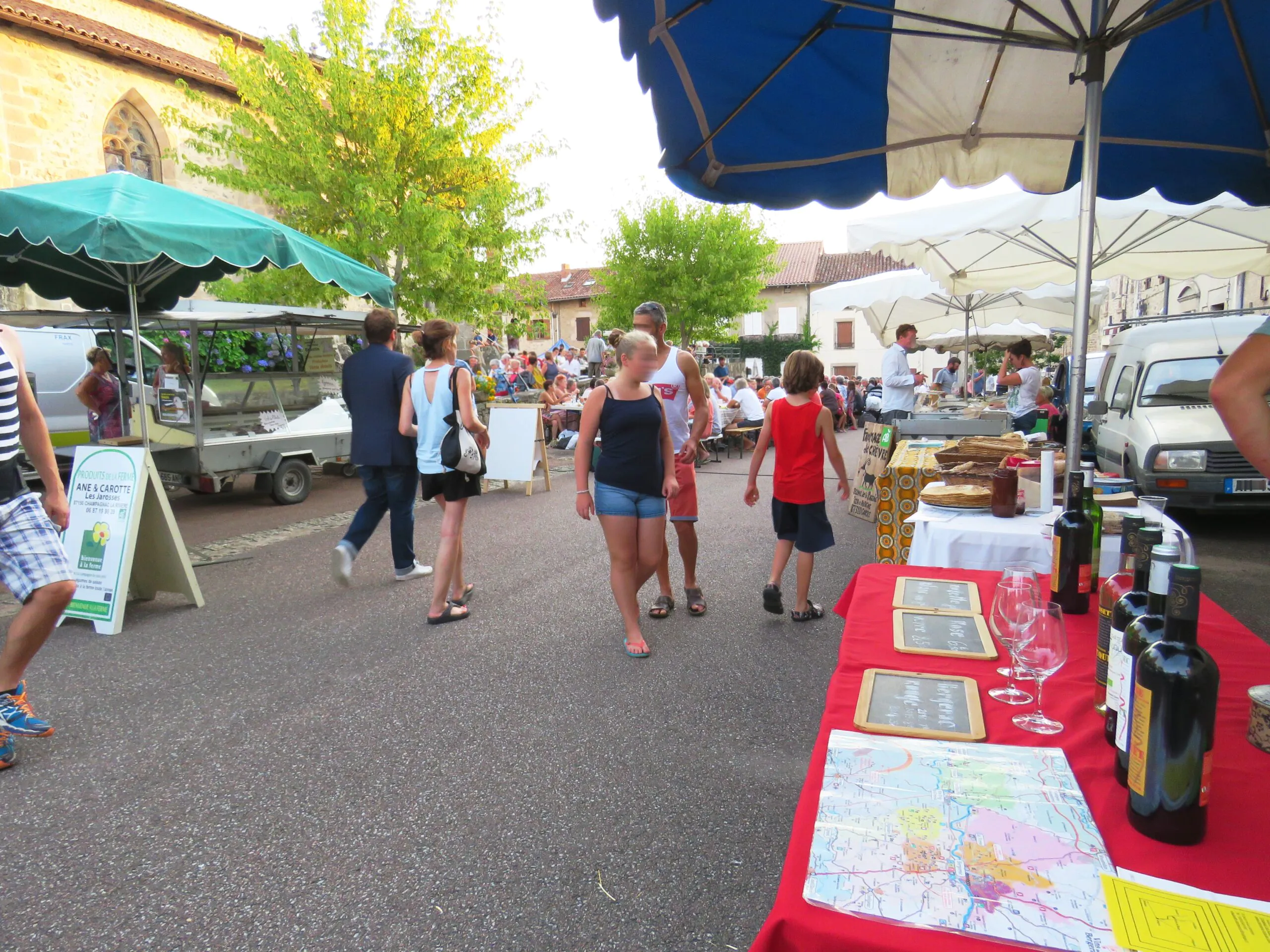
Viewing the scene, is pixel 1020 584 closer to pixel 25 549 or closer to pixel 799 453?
pixel 799 453

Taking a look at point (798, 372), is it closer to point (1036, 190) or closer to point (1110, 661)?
point (1036, 190)

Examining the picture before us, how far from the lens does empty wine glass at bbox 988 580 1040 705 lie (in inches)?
65.0

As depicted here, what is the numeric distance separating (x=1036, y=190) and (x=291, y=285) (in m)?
13.3

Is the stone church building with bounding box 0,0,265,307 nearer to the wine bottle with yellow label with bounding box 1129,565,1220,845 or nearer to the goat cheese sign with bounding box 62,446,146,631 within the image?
the goat cheese sign with bounding box 62,446,146,631

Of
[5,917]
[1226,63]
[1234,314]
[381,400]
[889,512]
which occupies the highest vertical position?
[1226,63]

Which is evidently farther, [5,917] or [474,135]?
[474,135]

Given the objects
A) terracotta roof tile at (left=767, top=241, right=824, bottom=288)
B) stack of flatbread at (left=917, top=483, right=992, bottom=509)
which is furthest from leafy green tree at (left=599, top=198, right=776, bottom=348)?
stack of flatbread at (left=917, top=483, right=992, bottom=509)

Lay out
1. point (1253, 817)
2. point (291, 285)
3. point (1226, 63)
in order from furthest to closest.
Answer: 1. point (291, 285)
2. point (1226, 63)
3. point (1253, 817)

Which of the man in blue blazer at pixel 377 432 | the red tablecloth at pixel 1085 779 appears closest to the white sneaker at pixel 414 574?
the man in blue blazer at pixel 377 432

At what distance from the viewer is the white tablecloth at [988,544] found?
309 cm

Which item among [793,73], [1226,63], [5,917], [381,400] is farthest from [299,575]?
[1226,63]

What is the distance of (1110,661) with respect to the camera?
4.63 ft

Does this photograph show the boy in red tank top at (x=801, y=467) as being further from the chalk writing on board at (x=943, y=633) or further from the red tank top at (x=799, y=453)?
the chalk writing on board at (x=943, y=633)

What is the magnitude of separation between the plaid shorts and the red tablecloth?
3310mm
